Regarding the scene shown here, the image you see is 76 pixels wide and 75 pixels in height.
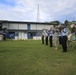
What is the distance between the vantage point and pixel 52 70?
7.14 meters

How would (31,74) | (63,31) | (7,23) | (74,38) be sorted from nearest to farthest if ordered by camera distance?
(31,74) → (63,31) → (74,38) → (7,23)

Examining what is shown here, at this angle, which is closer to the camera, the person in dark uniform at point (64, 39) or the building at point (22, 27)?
the person in dark uniform at point (64, 39)

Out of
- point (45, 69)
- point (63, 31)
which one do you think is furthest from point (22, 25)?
point (45, 69)

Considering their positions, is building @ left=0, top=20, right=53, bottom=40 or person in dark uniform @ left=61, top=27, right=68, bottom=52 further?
building @ left=0, top=20, right=53, bottom=40

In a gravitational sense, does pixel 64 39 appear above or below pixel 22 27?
below

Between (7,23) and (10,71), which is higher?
(7,23)

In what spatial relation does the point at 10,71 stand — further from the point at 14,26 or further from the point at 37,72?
the point at 14,26

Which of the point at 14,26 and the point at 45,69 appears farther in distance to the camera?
the point at 14,26

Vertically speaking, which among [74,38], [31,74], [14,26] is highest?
[14,26]

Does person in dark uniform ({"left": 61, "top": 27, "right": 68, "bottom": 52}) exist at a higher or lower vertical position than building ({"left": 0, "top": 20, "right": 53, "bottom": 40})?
lower

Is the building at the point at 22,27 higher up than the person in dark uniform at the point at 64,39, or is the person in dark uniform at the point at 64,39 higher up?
the building at the point at 22,27

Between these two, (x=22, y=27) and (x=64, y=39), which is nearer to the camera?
(x=64, y=39)

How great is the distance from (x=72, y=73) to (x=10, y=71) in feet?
6.90

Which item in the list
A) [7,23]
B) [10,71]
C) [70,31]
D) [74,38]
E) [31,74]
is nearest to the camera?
[31,74]
